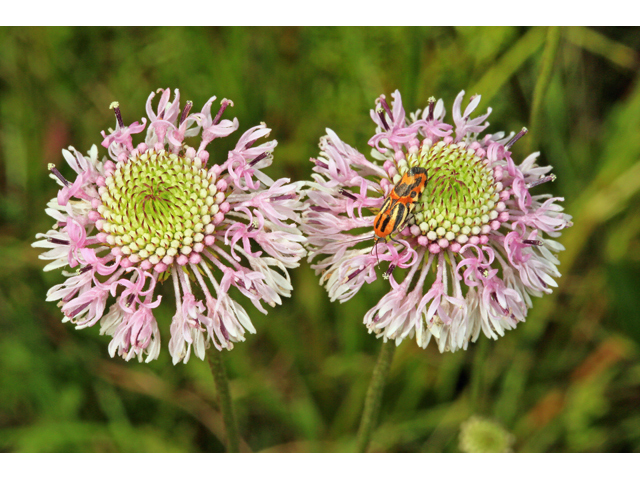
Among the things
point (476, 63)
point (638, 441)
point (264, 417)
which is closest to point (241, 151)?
point (476, 63)

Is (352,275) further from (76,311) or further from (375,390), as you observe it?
(76,311)

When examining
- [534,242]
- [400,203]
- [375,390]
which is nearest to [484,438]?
[375,390]

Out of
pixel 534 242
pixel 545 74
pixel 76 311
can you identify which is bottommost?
pixel 76 311

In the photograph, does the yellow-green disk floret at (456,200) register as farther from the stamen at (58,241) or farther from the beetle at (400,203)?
the stamen at (58,241)

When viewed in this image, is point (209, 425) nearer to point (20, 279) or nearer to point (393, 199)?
point (20, 279)

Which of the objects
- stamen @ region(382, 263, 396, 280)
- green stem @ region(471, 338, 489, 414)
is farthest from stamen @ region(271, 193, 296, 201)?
green stem @ region(471, 338, 489, 414)

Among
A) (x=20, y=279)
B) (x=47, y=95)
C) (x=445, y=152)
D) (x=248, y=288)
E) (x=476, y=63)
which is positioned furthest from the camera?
(x=47, y=95)
